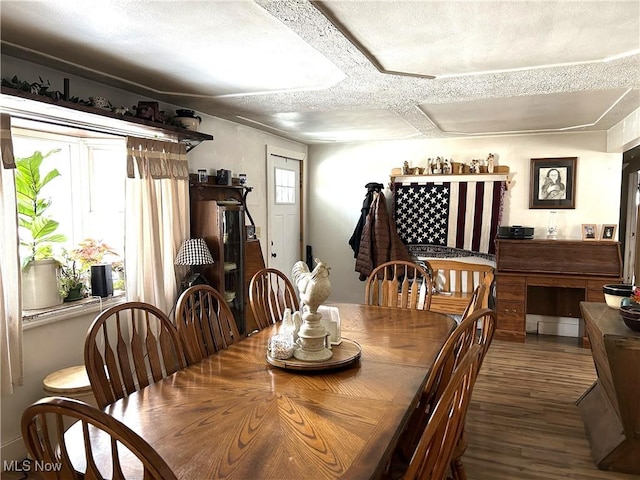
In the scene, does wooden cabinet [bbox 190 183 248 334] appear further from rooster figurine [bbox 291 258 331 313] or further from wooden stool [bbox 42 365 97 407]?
rooster figurine [bbox 291 258 331 313]

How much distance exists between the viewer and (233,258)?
12.6ft

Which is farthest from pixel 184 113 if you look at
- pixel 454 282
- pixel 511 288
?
pixel 511 288

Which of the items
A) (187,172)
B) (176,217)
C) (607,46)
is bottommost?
(176,217)

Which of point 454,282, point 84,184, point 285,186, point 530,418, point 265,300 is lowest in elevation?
point 530,418

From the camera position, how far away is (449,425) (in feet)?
4.16

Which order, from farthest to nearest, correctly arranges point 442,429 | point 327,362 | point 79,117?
point 79,117 < point 327,362 < point 442,429

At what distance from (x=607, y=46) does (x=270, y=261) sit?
369 centimetres

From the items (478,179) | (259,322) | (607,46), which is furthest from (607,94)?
(259,322)

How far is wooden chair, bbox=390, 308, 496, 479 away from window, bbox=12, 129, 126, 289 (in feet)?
7.79

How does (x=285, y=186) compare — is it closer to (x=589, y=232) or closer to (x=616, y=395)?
(x=589, y=232)

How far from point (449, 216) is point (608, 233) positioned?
1623mm

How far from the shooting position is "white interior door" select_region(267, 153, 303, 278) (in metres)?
5.12

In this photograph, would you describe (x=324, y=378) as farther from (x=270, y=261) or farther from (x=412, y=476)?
(x=270, y=261)

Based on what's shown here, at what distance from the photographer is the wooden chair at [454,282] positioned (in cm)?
488
